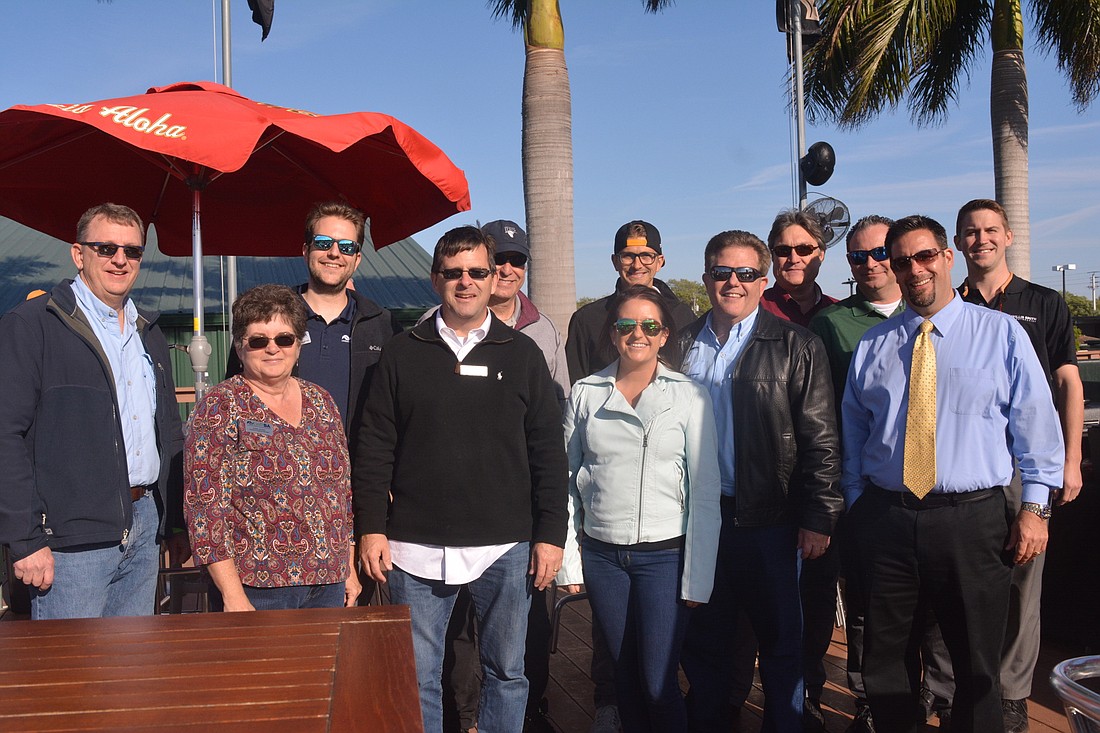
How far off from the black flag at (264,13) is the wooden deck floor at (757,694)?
8036mm

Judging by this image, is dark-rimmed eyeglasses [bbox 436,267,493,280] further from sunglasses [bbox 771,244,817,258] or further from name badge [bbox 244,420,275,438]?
sunglasses [bbox 771,244,817,258]

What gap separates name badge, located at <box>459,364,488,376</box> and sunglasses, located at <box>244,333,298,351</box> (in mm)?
623

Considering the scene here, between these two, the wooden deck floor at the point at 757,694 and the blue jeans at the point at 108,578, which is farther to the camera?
the wooden deck floor at the point at 757,694

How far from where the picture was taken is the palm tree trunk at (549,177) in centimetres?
820

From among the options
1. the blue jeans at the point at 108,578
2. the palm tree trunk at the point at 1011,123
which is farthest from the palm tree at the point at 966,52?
the blue jeans at the point at 108,578

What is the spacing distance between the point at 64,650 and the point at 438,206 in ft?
9.04

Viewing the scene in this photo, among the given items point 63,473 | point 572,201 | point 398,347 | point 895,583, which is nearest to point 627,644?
point 895,583

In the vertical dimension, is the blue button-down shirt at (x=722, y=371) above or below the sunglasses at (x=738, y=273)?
below

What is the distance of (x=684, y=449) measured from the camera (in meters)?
3.38

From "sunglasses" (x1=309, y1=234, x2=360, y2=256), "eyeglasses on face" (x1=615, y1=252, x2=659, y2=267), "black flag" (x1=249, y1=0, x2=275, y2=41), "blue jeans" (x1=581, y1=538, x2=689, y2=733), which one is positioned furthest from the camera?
"black flag" (x1=249, y1=0, x2=275, y2=41)

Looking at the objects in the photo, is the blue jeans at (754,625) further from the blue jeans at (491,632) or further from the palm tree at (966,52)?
the palm tree at (966,52)

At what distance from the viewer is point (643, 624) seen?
10.9 feet

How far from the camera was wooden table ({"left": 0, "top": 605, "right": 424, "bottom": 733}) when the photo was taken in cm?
189

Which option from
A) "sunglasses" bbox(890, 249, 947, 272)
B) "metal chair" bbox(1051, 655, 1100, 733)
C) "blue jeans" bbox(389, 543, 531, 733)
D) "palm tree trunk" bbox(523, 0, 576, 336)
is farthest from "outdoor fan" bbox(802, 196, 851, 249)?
"metal chair" bbox(1051, 655, 1100, 733)
